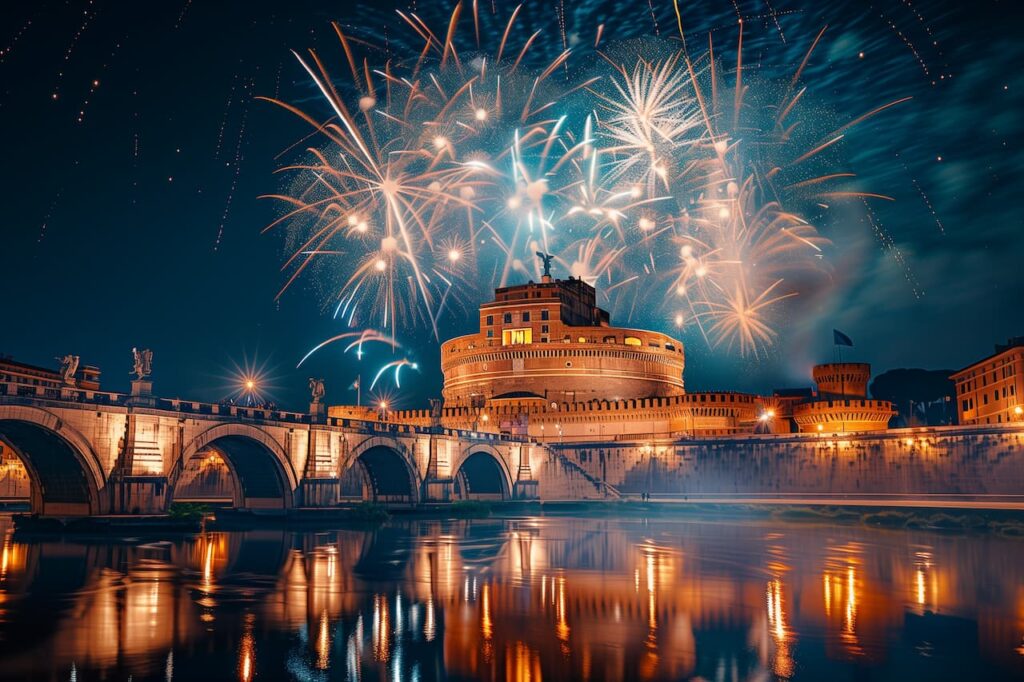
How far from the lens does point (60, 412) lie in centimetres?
4191

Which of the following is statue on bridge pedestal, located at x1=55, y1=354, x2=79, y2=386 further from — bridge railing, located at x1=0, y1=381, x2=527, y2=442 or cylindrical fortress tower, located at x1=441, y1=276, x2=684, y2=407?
cylindrical fortress tower, located at x1=441, y1=276, x2=684, y2=407

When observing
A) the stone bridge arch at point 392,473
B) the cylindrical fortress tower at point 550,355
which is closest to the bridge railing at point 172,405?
the stone bridge arch at point 392,473

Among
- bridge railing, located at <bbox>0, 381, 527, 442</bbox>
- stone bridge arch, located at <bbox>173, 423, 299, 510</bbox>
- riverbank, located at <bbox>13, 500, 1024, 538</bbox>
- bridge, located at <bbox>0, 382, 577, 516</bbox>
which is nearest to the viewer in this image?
bridge railing, located at <bbox>0, 381, 527, 442</bbox>

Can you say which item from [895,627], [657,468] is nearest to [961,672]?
[895,627]

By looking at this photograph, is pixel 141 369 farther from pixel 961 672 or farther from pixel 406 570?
pixel 961 672

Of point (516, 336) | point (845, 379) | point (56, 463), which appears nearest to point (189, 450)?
point (56, 463)

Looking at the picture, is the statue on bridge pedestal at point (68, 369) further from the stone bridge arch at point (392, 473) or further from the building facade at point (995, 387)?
the building facade at point (995, 387)

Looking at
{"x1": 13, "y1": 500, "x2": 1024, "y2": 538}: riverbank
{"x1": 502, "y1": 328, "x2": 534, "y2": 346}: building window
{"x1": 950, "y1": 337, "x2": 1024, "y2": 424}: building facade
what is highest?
{"x1": 502, "y1": 328, "x2": 534, "y2": 346}: building window

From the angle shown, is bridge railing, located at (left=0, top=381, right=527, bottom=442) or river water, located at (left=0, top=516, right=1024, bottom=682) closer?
river water, located at (left=0, top=516, right=1024, bottom=682)

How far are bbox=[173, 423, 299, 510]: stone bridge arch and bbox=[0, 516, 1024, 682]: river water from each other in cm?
1264

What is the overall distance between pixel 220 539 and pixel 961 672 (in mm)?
38006

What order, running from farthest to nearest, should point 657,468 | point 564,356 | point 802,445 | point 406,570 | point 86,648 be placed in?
point 564,356
point 657,468
point 802,445
point 406,570
point 86,648

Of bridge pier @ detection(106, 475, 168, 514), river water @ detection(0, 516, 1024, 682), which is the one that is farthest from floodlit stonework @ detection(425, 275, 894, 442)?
river water @ detection(0, 516, 1024, 682)

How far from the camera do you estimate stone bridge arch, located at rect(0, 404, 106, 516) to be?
41469mm
